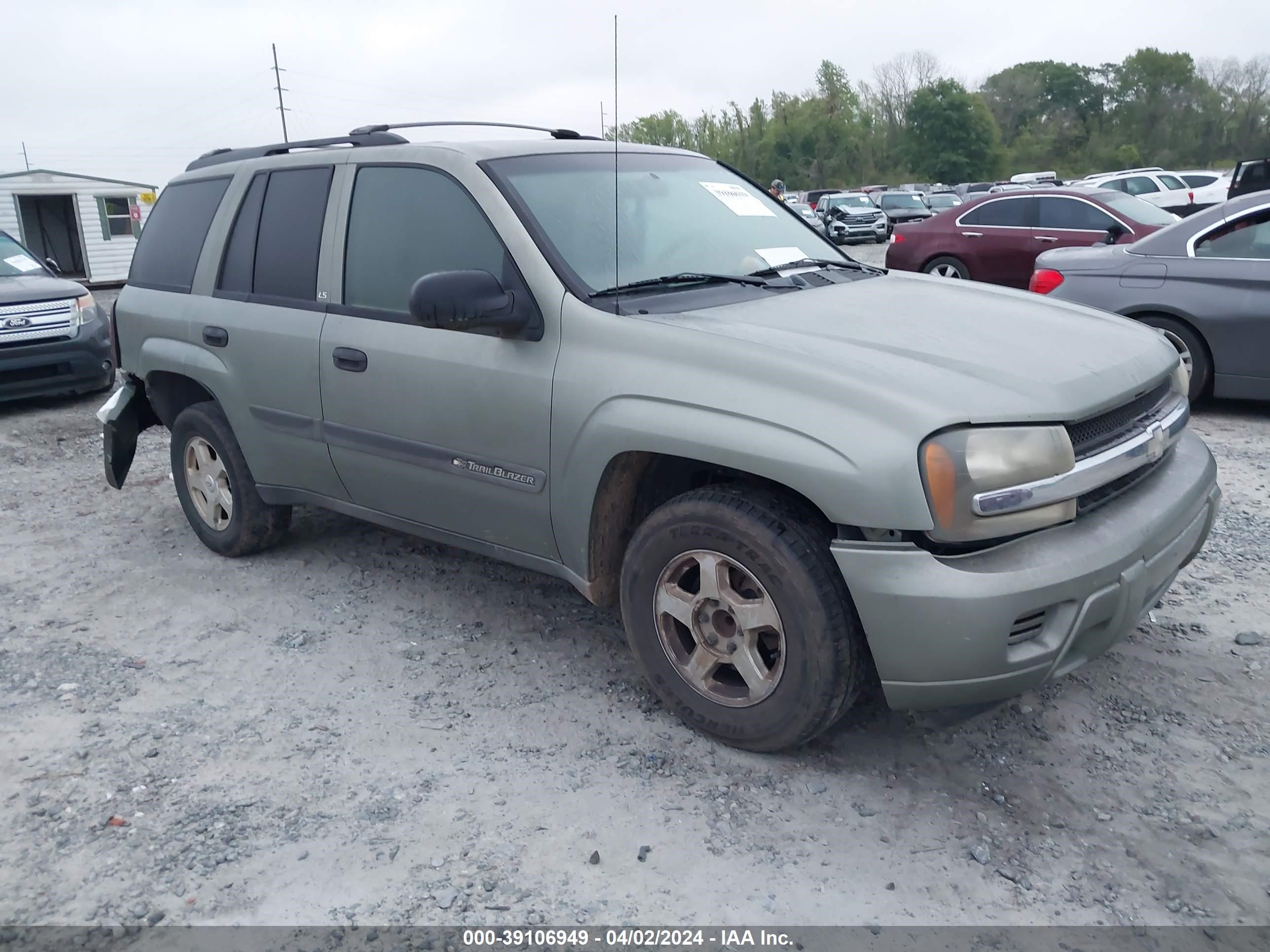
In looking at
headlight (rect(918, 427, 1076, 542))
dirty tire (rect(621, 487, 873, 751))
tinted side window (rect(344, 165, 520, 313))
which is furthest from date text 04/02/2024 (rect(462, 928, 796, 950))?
tinted side window (rect(344, 165, 520, 313))

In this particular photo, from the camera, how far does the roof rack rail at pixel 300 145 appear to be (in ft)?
13.7

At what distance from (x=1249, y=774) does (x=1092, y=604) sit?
0.83 m

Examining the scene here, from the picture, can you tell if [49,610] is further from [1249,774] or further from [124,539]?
[1249,774]

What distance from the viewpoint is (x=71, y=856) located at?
110 inches

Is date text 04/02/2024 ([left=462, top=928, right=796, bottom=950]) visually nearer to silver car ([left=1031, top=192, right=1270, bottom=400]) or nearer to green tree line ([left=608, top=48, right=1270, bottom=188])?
silver car ([left=1031, top=192, right=1270, bottom=400])

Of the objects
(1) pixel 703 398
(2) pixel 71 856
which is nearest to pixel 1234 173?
(1) pixel 703 398

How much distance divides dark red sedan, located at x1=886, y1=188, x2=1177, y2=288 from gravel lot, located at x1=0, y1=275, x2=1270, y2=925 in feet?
25.7

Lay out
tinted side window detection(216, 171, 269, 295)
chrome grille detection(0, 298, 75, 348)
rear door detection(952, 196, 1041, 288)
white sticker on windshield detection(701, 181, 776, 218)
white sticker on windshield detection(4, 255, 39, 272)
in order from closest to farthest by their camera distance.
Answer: white sticker on windshield detection(701, 181, 776, 218), tinted side window detection(216, 171, 269, 295), chrome grille detection(0, 298, 75, 348), white sticker on windshield detection(4, 255, 39, 272), rear door detection(952, 196, 1041, 288)

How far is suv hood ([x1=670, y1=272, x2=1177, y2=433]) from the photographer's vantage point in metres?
2.71

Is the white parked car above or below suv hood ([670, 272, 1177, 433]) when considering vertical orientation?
below

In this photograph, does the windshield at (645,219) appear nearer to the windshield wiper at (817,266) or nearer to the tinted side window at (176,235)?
the windshield wiper at (817,266)

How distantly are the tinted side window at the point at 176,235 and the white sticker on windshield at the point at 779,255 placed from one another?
250 centimetres

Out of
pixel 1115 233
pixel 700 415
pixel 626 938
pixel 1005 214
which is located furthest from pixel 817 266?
pixel 1005 214

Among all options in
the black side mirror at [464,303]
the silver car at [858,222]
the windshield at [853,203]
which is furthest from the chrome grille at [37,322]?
the windshield at [853,203]
